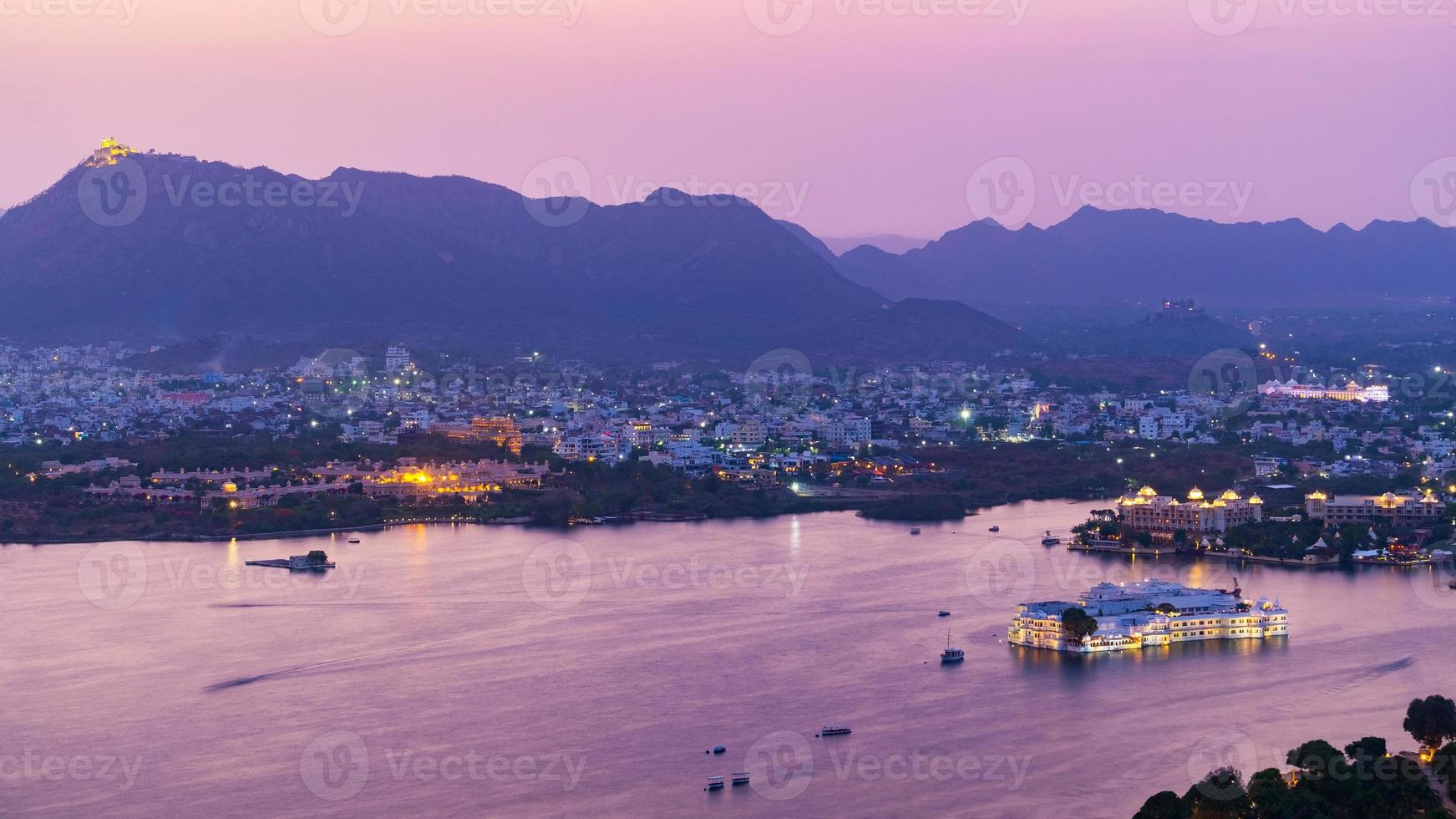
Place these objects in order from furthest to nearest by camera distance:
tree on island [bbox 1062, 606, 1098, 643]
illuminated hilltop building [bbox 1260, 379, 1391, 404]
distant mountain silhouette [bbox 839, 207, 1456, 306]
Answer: distant mountain silhouette [bbox 839, 207, 1456, 306]
illuminated hilltop building [bbox 1260, 379, 1391, 404]
tree on island [bbox 1062, 606, 1098, 643]

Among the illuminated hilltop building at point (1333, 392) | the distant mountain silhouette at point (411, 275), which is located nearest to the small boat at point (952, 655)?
the illuminated hilltop building at point (1333, 392)

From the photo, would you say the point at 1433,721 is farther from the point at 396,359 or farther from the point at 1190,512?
the point at 396,359

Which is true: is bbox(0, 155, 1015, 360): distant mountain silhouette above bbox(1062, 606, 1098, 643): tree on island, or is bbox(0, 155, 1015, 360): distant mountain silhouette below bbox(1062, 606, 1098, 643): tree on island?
above

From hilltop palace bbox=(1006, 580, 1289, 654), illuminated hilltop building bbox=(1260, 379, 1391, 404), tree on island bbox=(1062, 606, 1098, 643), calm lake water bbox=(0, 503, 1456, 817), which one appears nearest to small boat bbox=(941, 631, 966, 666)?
calm lake water bbox=(0, 503, 1456, 817)

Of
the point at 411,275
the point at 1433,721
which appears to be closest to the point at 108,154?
the point at 411,275

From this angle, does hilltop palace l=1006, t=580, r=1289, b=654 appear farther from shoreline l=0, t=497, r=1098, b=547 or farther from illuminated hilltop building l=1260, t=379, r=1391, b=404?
illuminated hilltop building l=1260, t=379, r=1391, b=404
